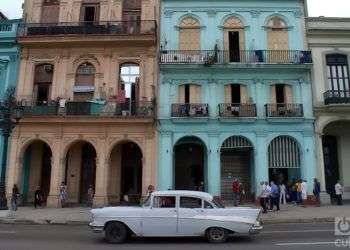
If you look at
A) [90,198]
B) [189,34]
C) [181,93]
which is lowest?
[90,198]

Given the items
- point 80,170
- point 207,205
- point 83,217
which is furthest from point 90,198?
point 207,205

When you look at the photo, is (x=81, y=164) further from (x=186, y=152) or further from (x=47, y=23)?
→ (x=47, y=23)

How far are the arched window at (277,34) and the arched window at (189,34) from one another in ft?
14.6

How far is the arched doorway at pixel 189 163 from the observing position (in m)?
24.9

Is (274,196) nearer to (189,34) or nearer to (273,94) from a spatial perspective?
(273,94)

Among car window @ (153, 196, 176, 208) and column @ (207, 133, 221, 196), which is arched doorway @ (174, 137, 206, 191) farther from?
car window @ (153, 196, 176, 208)

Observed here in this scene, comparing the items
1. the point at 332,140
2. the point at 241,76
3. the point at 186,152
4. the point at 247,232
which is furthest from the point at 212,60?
the point at 247,232

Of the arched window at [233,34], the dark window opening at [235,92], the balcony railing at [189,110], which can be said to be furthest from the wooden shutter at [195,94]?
the arched window at [233,34]

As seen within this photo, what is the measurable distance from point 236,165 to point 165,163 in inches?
176

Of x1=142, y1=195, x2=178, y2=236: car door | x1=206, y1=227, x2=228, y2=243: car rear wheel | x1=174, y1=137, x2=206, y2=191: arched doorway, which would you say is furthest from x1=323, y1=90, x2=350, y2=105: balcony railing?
x1=142, y1=195, x2=178, y2=236: car door

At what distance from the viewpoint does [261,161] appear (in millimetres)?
23406

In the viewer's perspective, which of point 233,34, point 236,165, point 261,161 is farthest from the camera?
point 233,34

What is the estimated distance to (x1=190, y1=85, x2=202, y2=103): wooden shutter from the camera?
24.5 meters

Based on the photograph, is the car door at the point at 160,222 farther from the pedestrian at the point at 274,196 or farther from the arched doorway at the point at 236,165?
the arched doorway at the point at 236,165
